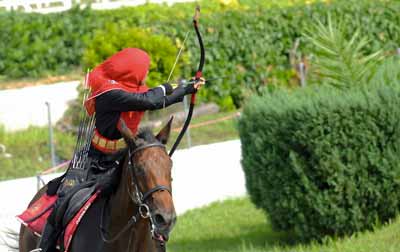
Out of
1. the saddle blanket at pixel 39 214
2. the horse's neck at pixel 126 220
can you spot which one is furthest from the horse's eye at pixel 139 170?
the saddle blanket at pixel 39 214

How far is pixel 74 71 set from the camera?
20.6 metres

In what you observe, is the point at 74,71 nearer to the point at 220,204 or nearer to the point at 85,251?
the point at 220,204

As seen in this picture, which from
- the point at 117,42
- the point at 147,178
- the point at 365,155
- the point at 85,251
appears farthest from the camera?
the point at 117,42

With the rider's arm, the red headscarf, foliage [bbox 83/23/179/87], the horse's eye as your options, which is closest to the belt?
the red headscarf

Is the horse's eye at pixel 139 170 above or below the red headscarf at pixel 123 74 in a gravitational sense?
below

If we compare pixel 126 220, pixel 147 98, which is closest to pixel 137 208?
pixel 126 220

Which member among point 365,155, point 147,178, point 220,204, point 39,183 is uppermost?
point 147,178

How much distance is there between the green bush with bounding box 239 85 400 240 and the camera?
11.7 metres

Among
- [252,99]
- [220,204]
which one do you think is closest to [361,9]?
[220,204]

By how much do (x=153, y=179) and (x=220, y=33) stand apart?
1492 cm

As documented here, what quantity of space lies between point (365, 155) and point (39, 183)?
3.95 m

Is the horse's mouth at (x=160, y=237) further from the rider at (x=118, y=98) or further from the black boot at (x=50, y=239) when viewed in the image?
the black boot at (x=50, y=239)

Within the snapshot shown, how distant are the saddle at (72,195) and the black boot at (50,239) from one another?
4 centimetres

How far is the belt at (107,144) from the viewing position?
8.23 meters
